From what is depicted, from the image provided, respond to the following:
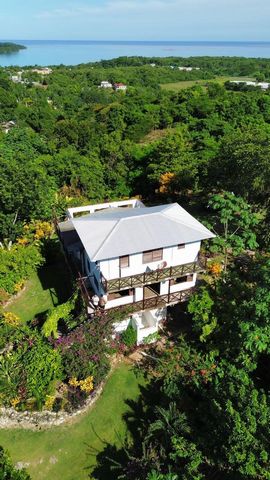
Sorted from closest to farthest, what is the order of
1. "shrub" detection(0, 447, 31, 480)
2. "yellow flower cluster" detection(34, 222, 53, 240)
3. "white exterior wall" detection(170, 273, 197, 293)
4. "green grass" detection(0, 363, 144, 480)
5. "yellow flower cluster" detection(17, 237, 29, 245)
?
1. "shrub" detection(0, 447, 31, 480)
2. "green grass" detection(0, 363, 144, 480)
3. "white exterior wall" detection(170, 273, 197, 293)
4. "yellow flower cluster" detection(17, 237, 29, 245)
5. "yellow flower cluster" detection(34, 222, 53, 240)

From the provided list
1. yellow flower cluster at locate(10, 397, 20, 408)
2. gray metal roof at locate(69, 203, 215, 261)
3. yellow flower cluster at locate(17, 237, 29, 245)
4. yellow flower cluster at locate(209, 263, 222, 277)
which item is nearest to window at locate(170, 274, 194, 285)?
gray metal roof at locate(69, 203, 215, 261)

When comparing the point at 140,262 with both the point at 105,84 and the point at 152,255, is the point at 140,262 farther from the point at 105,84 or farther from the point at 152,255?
the point at 105,84

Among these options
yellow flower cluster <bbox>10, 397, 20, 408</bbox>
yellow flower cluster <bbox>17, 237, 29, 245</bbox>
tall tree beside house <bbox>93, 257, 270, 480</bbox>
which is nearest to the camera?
tall tree beside house <bbox>93, 257, 270, 480</bbox>

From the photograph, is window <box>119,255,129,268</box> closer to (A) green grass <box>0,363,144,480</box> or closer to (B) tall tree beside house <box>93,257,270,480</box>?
(B) tall tree beside house <box>93,257,270,480</box>

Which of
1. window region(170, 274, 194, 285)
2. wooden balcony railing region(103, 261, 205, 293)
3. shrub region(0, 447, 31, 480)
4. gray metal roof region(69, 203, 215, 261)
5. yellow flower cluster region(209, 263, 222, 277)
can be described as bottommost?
shrub region(0, 447, 31, 480)

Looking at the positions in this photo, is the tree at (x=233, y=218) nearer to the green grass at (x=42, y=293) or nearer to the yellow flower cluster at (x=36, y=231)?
the green grass at (x=42, y=293)

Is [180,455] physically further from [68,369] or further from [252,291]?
[252,291]

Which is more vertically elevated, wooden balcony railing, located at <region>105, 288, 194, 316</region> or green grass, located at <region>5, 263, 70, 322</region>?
wooden balcony railing, located at <region>105, 288, 194, 316</region>
